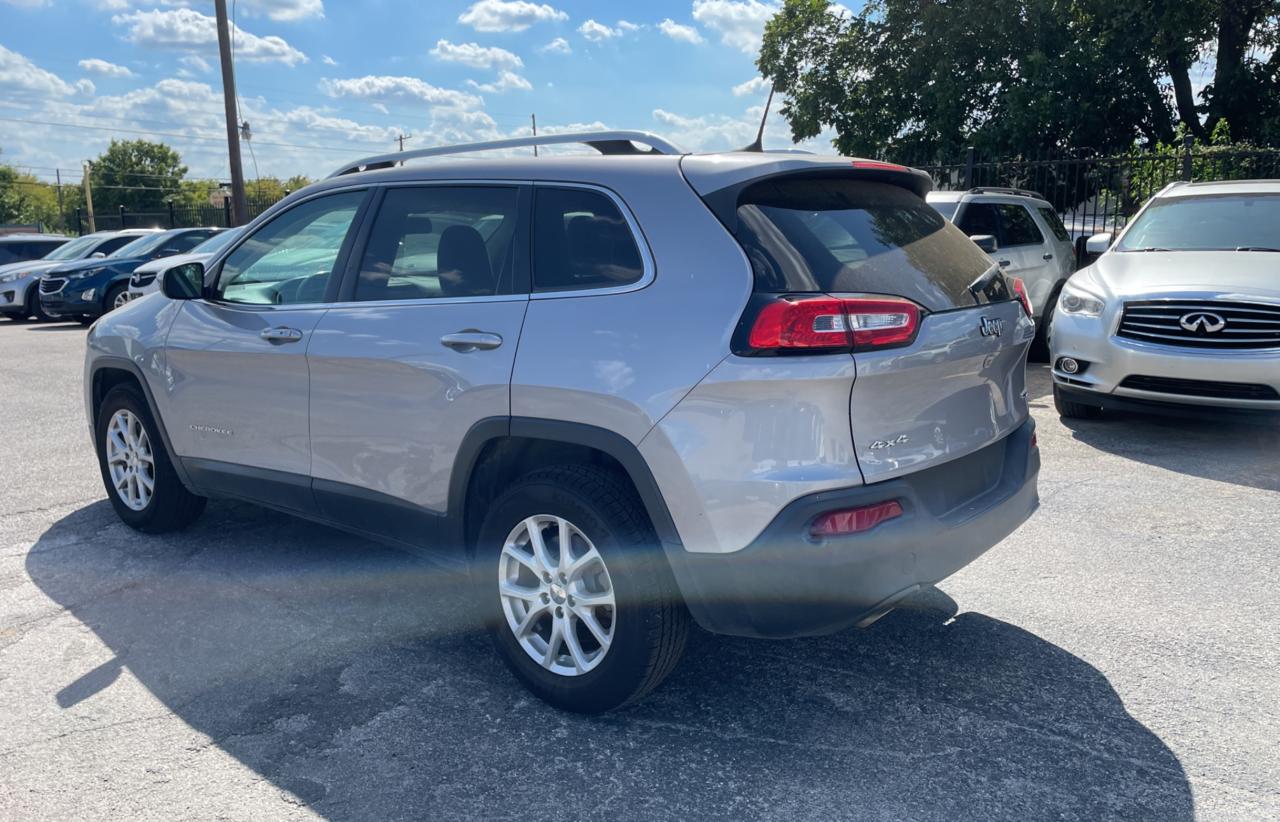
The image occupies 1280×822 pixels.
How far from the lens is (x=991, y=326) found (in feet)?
11.2

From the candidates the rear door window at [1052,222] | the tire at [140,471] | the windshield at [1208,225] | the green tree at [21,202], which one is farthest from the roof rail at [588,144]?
the green tree at [21,202]

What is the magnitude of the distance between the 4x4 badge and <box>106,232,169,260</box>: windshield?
54.4ft

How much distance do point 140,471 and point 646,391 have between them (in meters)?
3.30

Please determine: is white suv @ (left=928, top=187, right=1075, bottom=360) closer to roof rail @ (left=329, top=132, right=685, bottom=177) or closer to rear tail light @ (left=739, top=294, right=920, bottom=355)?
roof rail @ (left=329, top=132, right=685, bottom=177)

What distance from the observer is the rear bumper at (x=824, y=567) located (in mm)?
2857

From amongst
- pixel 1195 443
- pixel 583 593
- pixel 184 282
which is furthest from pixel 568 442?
pixel 1195 443

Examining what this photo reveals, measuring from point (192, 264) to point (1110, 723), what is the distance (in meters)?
4.14

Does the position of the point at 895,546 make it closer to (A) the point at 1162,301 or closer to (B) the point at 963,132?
(A) the point at 1162,301

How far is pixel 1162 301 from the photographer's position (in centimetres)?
668

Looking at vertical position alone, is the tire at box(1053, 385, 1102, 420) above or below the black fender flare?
below

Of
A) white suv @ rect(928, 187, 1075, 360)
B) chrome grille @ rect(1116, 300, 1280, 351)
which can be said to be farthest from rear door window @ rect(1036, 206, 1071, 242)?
chrome grille @ rect(1116, 300, 1280, 351)

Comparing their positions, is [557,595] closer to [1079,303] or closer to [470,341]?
[470,341]

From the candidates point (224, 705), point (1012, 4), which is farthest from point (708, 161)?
point (1012, 4)

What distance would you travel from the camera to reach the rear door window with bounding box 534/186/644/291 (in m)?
3.23
